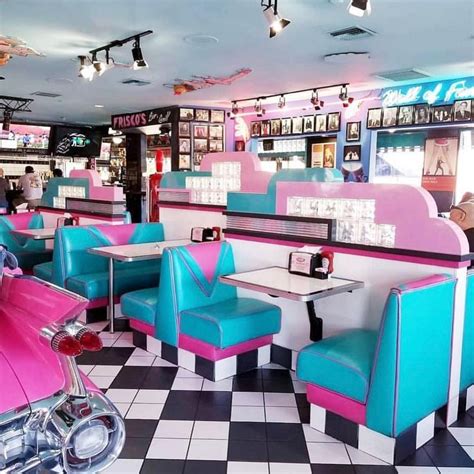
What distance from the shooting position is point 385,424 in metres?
2.63

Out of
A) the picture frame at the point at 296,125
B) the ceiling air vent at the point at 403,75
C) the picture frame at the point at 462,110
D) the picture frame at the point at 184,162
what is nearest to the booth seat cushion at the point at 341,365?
the ceiling air vent at the point at 403,75

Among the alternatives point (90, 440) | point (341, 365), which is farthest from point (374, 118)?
point (90, 440)

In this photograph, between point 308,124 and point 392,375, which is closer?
point 392,375

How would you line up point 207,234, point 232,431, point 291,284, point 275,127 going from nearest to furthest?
point 232,431, point 291,284, point 207,234, point 275,127

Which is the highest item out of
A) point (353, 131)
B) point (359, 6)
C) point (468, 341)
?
point (359, 6)

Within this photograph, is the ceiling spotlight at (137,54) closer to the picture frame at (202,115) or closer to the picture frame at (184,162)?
the picture frame at (184,162)

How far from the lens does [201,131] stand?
11.7 metres

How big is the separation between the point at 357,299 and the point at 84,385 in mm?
2442

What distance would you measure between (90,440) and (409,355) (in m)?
1.81

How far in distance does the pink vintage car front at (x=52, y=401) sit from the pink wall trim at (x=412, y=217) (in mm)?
2315

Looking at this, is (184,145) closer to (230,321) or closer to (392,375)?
(230,321)

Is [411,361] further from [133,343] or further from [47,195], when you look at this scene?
[47,195]

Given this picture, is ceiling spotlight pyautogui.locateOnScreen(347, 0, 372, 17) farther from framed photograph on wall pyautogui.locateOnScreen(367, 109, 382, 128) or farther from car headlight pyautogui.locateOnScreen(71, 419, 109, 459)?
framed photograph on wall pyautogui.locateOnScreen(367, 109, 382, 128)

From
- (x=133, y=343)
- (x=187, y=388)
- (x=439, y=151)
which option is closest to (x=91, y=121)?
(x=439, y=151)
